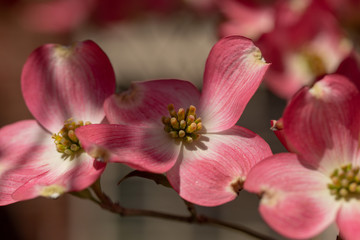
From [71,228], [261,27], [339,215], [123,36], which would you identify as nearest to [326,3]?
[261,27]

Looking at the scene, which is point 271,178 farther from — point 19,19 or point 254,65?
point 19,19

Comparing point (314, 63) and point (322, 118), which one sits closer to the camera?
point (322, 118)

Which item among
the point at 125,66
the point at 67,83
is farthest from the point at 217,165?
the point at 125,66

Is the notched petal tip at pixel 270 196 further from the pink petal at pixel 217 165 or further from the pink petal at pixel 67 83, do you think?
the pink petal at pixel 67 83

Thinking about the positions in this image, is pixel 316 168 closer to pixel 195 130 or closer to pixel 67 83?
pixel 195 130

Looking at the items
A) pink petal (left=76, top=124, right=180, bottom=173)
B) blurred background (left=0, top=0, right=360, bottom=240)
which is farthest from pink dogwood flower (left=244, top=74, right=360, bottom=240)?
blurred background (left=0, top=0, right=360, bottom=240)
